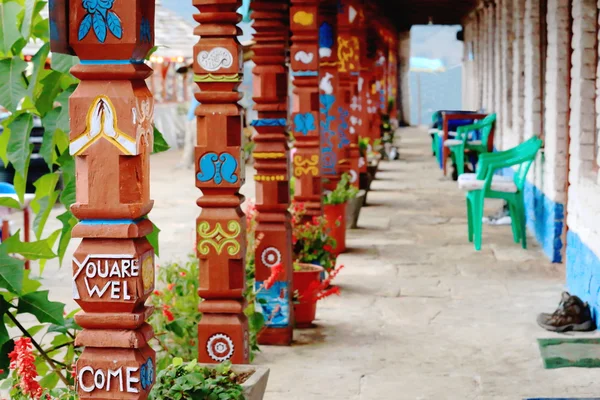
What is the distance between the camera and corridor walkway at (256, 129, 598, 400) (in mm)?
5668

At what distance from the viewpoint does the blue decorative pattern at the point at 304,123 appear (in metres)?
8.48

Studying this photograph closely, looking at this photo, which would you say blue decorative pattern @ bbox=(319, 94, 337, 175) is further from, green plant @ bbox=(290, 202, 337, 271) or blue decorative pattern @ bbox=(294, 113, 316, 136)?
green plant @ bbox=(290, 202, 337, 271)

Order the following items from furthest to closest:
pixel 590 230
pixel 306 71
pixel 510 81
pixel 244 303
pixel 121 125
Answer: pixel 510 81
pixel 306 71
pixel 590 230
pixel 244 303
pixel 121 125

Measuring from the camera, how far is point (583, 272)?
7262mm

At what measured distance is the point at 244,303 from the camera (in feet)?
17.5

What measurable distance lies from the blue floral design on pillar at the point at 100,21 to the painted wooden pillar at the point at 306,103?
5098 millimetres

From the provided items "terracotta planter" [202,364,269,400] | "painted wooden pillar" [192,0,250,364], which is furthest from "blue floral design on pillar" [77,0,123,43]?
"painted wooden pillar" [192,0,250,364]

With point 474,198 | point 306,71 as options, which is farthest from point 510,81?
point 306,71

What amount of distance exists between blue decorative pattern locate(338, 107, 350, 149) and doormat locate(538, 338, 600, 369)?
19.4 feet

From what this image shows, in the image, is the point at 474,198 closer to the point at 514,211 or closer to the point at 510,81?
the point at 514,211

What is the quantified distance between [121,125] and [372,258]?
7045 mm

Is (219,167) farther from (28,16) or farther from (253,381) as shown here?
(28,16)

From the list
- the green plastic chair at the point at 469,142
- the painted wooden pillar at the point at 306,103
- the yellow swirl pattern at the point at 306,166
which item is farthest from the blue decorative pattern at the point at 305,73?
the green plastic chair at the point at 469,142

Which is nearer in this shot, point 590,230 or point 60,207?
point 590,230
